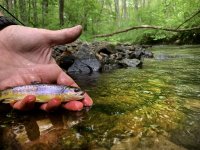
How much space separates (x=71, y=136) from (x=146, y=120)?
0.80 m

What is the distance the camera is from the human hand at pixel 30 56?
11.5ft

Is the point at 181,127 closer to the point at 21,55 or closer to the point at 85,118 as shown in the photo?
the point at 85,118

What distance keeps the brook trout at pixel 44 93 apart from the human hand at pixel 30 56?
307mm

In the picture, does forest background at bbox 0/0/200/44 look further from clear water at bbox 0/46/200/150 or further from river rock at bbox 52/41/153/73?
clear water at bbox 0/46/200/150

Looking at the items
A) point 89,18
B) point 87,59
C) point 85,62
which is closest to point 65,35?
point 85,62

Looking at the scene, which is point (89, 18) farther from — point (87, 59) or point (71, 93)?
point (71, 93)

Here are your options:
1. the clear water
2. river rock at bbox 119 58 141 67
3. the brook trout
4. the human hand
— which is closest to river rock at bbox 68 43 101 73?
river rock at bbox 119 58 141 67

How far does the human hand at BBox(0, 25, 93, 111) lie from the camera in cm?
350

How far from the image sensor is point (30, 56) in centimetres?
392

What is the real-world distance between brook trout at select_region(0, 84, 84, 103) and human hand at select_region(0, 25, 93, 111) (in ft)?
1.01

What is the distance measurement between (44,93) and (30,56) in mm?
1206

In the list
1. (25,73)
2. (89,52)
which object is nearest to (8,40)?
(25,73)

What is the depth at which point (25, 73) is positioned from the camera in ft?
11.8

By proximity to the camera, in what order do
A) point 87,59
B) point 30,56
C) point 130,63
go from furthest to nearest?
point 130,63 < point 87,59 < point 30,56
